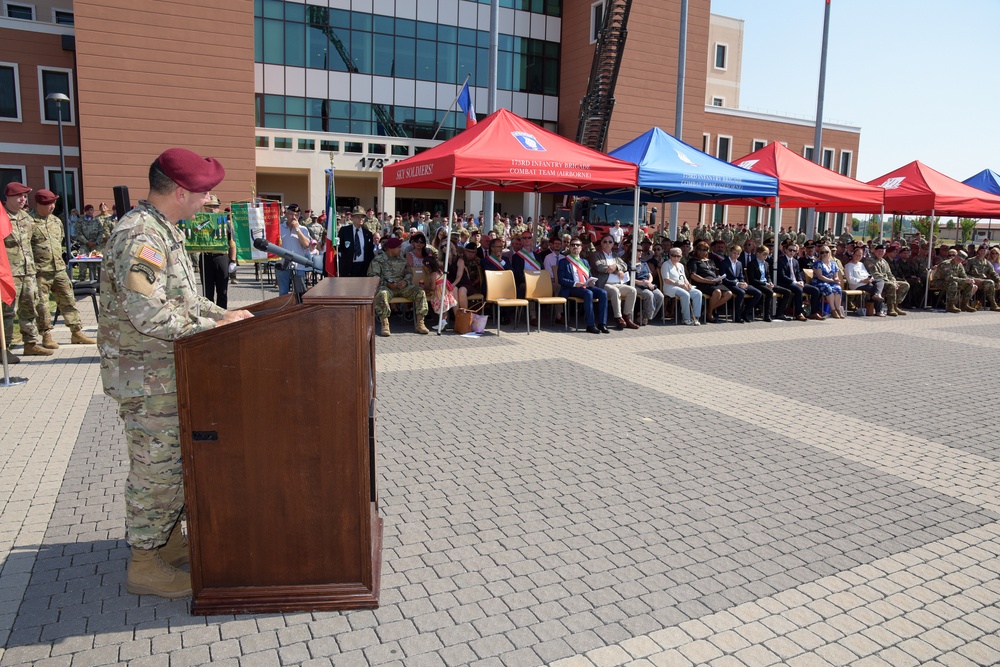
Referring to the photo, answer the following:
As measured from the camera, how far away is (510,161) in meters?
10.6

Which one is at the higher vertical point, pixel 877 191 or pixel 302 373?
A: pixel 877 191

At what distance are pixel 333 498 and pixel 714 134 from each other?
4671 cm

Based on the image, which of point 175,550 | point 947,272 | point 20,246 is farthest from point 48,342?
point 947,272

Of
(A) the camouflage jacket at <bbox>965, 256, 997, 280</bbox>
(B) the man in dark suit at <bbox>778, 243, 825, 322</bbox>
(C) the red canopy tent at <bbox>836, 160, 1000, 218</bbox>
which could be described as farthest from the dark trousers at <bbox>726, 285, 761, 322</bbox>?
(A) the camouflage jacket at <bbox>965, 256, 997, 280</bbox>

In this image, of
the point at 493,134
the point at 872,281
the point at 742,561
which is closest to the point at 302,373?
the point at 742,561

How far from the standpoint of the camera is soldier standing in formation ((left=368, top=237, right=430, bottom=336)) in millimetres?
10766

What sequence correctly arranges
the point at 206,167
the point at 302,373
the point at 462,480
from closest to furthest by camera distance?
the point at 302,373 → the point at 206,167 → the point at 462,480

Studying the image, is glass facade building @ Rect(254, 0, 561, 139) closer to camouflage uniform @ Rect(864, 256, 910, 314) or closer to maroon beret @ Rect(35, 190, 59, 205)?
camouflage uniform @ Rect(864, 256, 910, 314)

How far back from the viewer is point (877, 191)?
1487 centimetres

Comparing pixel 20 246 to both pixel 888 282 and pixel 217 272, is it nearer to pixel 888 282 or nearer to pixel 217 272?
pixel 217 272

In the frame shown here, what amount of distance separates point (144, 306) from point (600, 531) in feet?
8.54

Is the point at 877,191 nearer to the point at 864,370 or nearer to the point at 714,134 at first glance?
the point at 864,370

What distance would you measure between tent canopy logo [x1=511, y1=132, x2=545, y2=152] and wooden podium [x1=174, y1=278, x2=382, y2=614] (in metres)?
8.48

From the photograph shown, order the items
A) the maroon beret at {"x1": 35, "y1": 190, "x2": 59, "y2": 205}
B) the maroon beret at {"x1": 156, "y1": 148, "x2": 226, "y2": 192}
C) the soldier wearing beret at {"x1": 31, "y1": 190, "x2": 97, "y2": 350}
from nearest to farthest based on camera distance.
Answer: the maroon beret at {"x1": 156, "y1": 148, "x2": 226, "y2": 192} → the maroon beret at {"x1": 35, "y1": 190, "x2": 59, "y2": 205} → the soldier wearing beret at {"x1": 31, "y1": 190, "x2": 97, "y2": 350}
